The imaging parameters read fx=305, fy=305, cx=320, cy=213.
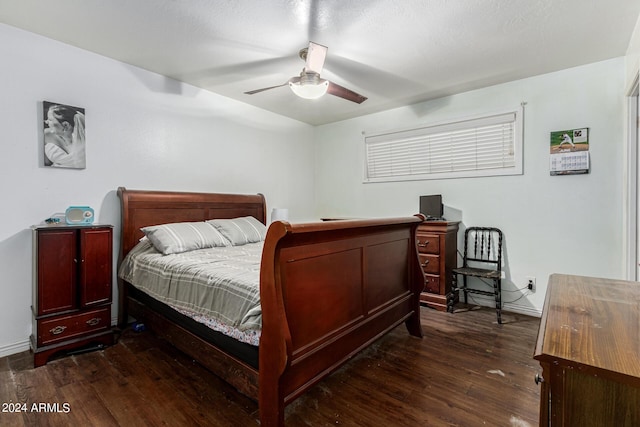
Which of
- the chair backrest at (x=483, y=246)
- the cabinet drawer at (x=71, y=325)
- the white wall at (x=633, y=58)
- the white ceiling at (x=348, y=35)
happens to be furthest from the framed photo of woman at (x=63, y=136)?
the white wall at (x=633, y=58)

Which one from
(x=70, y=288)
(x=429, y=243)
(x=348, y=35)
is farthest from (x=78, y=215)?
(x=429, y=243)

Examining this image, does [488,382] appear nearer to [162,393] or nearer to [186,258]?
[162,393]

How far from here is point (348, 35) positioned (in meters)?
2.43

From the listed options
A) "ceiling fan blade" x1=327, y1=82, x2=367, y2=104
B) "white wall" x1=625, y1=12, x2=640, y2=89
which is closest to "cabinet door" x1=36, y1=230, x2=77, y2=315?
"ceiling fan blade" x1=327, y1=82, x2=367, y2=104

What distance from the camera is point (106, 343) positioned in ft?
8.20

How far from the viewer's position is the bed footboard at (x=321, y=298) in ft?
4.62

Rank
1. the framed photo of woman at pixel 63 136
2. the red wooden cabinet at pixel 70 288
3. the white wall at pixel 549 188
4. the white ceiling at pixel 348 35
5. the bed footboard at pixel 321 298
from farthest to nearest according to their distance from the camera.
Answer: the white wall at pixel 549 188
the framed photo of woman at pixel 63 136
the red wooden cabinet at pixel 70 288
the white ceiling at pixel 348 35
the bed footboard at pixel 321 298

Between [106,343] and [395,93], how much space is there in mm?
3849

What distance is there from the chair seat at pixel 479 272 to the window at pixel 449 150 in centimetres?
110

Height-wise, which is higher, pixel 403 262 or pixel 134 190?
pixel 134 190

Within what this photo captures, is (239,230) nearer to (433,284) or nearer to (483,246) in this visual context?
(433,284)

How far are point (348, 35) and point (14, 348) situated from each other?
142 inches

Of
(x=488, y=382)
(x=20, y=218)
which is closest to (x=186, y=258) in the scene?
(x=20, y=218)

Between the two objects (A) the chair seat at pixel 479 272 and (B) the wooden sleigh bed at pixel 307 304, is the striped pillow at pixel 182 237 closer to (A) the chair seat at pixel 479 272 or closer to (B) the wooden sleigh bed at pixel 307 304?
(B) the wooden sleigh bed at pixel 307 304
